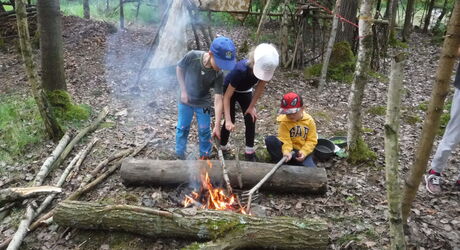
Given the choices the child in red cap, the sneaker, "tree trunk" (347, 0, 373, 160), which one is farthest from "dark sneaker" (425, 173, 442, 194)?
the child in red cap

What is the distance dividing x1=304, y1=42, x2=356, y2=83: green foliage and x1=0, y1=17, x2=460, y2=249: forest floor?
309mm

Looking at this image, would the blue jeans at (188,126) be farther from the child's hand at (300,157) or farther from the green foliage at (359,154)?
the green foliage at (359,154)

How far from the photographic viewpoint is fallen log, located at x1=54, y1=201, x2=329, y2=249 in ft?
10.8

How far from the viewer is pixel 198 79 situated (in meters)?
4.40

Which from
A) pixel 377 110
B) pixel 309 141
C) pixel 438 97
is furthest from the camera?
pixel 377 110

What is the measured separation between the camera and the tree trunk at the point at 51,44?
5.95m

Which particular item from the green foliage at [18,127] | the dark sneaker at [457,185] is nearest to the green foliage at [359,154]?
the dark sneaker at [457,185]

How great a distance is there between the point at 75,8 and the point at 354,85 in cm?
1707

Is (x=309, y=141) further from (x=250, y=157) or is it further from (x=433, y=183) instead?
(x=433, y=183)

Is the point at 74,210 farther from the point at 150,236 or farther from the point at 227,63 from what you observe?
the point at 227,63

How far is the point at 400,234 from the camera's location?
2697 millimetres

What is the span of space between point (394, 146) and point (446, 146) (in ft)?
7.06

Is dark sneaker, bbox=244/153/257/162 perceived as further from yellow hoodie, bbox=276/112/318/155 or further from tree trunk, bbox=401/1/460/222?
tree trunk, bbox=401/1/460/222

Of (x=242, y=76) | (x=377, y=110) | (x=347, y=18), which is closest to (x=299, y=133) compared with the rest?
(x=242, y=76)
